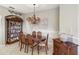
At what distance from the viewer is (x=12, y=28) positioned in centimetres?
156

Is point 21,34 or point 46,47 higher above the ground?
point 21,34

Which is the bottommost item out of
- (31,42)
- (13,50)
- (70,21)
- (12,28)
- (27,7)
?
(13,50)

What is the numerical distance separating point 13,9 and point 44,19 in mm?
528

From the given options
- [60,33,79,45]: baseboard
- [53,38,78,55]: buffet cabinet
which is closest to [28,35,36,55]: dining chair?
[53,38,78,55]: buffet cabinet

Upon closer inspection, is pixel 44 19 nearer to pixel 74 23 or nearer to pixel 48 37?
pixel 48 37

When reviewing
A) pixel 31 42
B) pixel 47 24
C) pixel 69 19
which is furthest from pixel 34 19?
pixel 69 19

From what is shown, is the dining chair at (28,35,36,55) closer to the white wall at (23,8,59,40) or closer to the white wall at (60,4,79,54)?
the white wall at (23,8,59,40)

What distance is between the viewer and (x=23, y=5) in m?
1.54

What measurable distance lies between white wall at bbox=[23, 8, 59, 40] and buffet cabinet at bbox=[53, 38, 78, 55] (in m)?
0.14

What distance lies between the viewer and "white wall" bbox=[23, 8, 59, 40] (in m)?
1.53

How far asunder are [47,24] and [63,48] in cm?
47

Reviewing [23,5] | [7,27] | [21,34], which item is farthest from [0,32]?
[23,5]

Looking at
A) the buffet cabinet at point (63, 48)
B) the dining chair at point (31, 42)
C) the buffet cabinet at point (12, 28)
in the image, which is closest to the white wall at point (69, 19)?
the buffet cabinet at point (63, 48)

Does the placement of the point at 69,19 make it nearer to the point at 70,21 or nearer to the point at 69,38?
the point at 70,21
